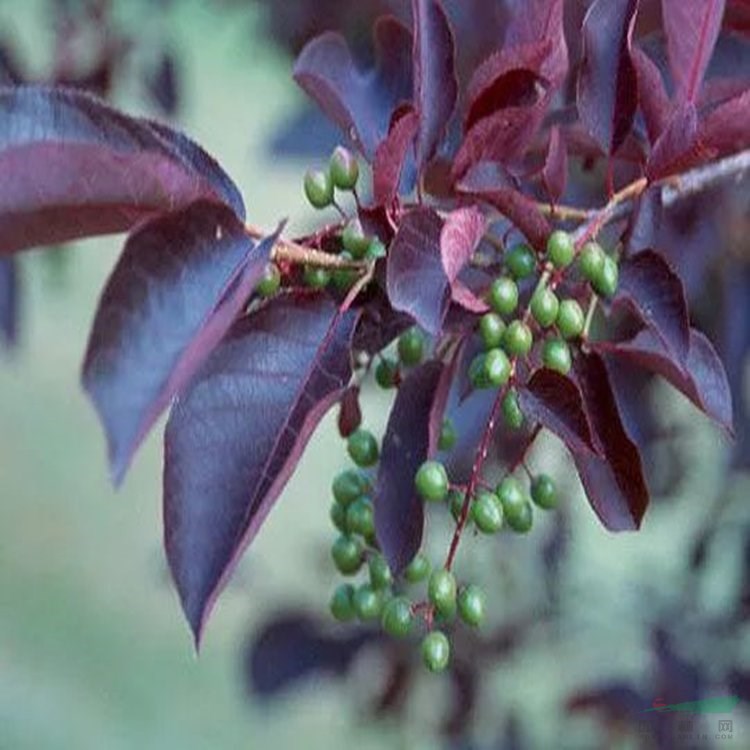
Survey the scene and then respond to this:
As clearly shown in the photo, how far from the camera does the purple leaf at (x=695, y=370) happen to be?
969 mm

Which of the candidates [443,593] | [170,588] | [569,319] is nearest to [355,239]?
[569,319]

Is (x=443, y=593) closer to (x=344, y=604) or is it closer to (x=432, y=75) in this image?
(x=344, y=604)

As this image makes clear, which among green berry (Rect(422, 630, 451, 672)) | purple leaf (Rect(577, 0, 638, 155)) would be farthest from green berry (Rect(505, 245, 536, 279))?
green berry (Rect(422, 630, 451, 672))

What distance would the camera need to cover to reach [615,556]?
14.1ft

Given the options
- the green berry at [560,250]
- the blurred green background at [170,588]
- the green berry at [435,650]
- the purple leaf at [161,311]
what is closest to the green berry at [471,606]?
the green berry at [435,650]

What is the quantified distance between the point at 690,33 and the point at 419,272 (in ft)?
1.03

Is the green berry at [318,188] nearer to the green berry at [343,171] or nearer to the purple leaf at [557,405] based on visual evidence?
the green berry at [343,171]

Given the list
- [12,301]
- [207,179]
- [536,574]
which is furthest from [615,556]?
[207,179]

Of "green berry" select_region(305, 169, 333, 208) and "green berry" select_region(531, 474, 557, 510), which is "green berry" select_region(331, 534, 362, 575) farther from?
"green berry" select_region(305, 169, 333, 208)


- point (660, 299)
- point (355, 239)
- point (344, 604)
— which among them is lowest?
point (344, 604)

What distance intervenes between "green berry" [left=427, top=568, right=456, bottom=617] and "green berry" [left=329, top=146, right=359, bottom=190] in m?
Result: 0.24

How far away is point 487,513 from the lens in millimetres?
1008

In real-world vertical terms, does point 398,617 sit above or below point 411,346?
below

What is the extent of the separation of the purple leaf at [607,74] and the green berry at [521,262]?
13cm
